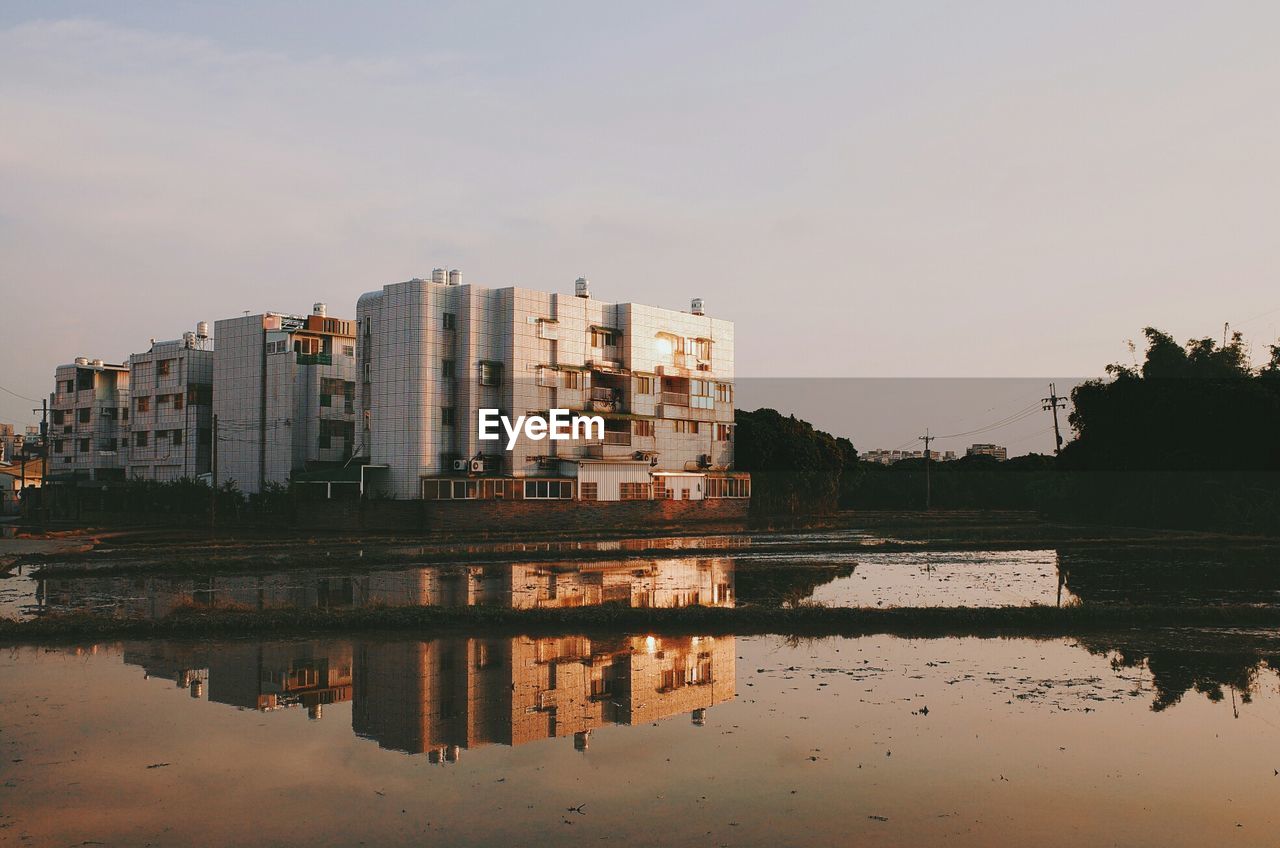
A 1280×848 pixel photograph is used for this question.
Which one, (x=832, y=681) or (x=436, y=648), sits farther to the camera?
(x=436, y=648)

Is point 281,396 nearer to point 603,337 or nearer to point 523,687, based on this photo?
point 603,337

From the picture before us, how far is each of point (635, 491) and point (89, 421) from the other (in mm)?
62007

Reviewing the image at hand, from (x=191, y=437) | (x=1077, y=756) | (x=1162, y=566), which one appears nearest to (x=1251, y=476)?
(x=1162, y=566)

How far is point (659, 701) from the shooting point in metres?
16.5

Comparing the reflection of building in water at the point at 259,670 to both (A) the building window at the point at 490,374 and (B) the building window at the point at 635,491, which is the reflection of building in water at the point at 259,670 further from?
(B) the building window at the point at 635,491

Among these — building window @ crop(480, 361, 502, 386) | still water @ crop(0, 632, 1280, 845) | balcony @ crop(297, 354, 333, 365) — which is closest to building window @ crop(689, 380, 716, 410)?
building window @ crop(480, 361, 502, 386)

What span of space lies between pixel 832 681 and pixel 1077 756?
5222 millimetres

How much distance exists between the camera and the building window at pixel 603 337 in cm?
7856

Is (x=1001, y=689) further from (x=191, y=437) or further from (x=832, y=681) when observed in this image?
(x=191, y=437)

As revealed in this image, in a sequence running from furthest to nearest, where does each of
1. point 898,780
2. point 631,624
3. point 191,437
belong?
point 191,437
point 631,624
point 898,780

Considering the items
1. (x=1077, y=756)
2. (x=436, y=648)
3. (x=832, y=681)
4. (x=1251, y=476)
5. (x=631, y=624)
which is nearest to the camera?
(x=1077, y=756)

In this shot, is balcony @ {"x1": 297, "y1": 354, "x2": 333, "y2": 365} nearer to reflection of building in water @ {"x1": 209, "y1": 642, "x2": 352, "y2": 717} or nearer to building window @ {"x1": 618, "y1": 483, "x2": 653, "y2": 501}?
building window @ {"x1": 618, "y1": 483, "x2": 653, "y2": 501}

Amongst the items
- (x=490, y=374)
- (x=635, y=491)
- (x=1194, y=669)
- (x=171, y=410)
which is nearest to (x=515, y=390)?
(x=490, y=374)
